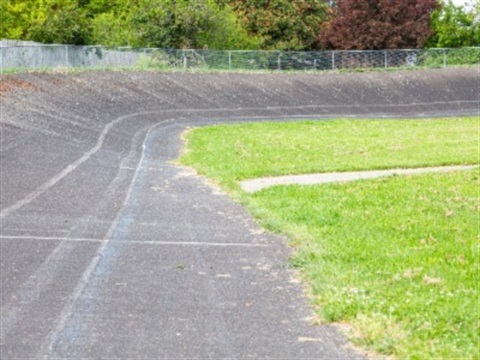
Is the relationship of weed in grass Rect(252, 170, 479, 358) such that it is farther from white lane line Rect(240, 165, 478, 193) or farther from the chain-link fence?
the chain-link fence

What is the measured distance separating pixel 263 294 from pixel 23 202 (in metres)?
6.70

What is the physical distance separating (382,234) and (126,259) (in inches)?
139

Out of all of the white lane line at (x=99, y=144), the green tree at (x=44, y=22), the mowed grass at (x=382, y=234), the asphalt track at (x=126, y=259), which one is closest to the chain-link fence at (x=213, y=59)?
the white lane line at (x=99, y=144)

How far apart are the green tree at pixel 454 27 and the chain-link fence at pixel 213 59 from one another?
9.79 m

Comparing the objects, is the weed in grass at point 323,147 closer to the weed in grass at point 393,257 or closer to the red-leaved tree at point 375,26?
the weed in grass at point 393,257

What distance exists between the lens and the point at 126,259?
1099cm

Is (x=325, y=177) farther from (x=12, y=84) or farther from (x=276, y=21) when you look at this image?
(x=276, y=21)

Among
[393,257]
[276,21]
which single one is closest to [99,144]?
[393,257]

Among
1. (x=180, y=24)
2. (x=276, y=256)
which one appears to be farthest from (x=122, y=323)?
(x=180, y=24)

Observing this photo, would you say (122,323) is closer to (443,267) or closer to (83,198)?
(443,267)

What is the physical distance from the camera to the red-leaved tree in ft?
218

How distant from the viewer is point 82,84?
38.7m

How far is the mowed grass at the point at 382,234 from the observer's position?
25.8 feet

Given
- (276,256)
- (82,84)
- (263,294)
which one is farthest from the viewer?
(82,84)
